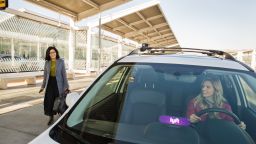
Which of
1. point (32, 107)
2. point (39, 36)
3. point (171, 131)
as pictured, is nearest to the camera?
point (171, 131)

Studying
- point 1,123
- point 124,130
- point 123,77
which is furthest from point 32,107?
point 124,130

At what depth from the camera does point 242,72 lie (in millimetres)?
2762

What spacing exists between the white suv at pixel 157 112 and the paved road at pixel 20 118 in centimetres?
322

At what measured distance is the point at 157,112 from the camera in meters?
2.72

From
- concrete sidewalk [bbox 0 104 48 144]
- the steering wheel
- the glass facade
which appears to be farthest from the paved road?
the glass facade

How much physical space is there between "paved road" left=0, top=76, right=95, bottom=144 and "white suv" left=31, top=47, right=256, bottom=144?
3.22m

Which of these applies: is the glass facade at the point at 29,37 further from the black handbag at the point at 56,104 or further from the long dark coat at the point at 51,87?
the black handbag at the point at 56,104

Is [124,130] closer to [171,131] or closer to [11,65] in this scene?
[171,131]

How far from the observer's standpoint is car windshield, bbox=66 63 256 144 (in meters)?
2.39

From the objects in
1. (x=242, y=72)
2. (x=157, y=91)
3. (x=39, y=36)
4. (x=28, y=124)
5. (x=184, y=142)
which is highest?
(x=39, y=36)

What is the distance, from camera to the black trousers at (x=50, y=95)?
7.16 metres

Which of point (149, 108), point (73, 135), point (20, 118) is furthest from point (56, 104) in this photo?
point (73, 135)

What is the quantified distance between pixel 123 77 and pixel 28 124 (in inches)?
139

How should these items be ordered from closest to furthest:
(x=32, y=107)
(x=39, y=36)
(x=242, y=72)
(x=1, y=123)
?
→ 1. (x=242, y=72)
2. (x=1, y=123)
3. (x=32, y=107)
4. (x=39, y=36)
